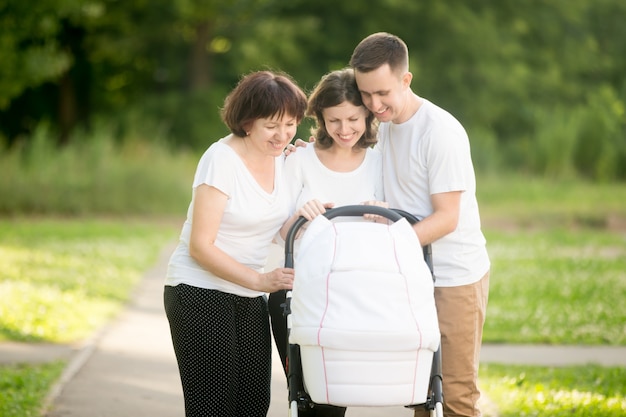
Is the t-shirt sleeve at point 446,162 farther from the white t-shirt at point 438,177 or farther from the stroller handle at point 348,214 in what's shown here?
the stroller handle at point 348,214

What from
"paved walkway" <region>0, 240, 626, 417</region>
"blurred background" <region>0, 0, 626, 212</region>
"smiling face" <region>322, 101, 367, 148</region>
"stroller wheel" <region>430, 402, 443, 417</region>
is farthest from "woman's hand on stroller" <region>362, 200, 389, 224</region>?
"blurred background" <region>0, 0, 626, 212</region>

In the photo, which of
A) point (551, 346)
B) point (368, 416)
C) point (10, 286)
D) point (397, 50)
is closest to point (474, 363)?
point (397, 50)

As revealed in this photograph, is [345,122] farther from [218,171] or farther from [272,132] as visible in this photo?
[218,171]

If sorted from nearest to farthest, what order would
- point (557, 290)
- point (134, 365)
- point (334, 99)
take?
point (334, 99) → point (134, 365) → point (557, 290)

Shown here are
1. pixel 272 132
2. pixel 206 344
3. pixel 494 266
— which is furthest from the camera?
pixel 494 266

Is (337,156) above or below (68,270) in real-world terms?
above

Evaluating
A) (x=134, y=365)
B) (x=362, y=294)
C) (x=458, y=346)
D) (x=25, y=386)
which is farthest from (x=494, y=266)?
(x=362, y=294)

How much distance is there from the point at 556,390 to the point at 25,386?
3.79m

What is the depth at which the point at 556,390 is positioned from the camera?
7547mm

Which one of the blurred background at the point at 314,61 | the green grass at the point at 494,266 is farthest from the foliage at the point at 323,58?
the green grass at the point at 494,266

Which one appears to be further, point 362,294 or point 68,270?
point 68,270

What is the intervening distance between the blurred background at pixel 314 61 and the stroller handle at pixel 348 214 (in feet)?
80.4

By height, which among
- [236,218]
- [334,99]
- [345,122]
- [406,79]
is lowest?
[236,218]

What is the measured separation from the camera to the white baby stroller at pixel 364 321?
4.02 meters
